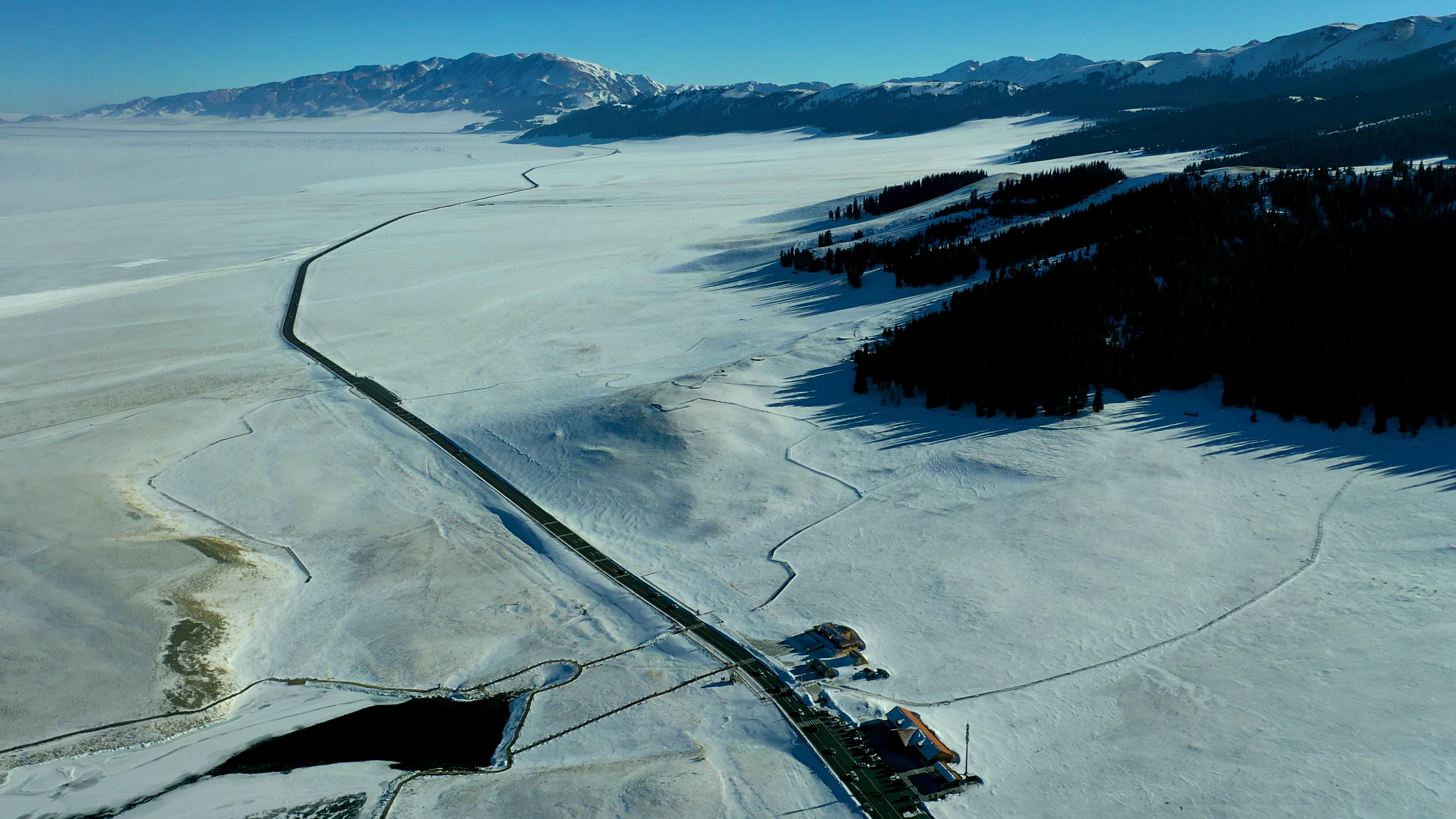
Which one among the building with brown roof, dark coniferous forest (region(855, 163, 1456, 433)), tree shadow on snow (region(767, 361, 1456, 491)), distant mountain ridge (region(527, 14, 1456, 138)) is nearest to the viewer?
the building with brown roof

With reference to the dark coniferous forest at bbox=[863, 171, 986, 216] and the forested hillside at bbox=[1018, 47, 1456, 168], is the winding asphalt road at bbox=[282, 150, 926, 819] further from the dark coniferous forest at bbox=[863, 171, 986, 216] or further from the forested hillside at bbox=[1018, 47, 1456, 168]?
the forested hillside at bbox=[1018, 47, 1456, 168]

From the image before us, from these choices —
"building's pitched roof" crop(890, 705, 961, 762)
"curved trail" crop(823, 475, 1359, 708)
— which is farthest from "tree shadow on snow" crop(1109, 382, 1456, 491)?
"building's pitched roof" crop(890, 705, 961, 762)

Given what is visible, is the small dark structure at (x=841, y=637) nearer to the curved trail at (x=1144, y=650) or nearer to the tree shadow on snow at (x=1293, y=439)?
the curved trail at (x=1144, y=650)

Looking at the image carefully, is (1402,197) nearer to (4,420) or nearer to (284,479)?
(284,479)

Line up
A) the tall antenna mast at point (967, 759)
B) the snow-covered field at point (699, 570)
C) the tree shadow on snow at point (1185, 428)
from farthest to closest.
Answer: the tree shadow on snow at point (1185, 428)
the snow-covered field at point (699, 570)
the tall antenna mast at point (967, 759)

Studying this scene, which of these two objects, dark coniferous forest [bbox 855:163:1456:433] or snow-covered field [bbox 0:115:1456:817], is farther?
dark coniferous forest [bbox 855:163:1456:433]

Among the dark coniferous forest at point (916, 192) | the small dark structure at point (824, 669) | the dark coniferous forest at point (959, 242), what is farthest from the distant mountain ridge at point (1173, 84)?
the small dark structure at point (824, 669)

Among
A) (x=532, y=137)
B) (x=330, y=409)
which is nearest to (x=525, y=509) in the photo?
(x=330, y=409)
